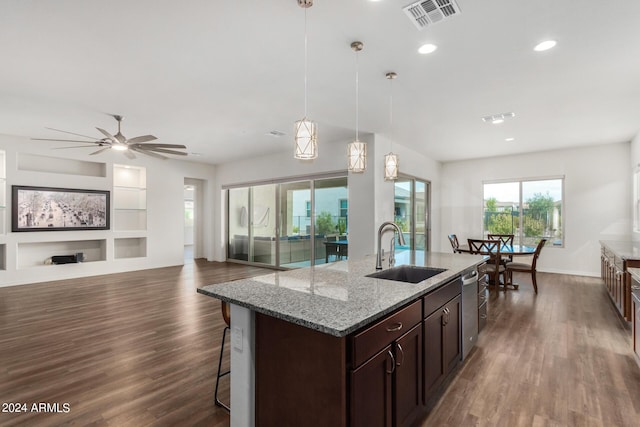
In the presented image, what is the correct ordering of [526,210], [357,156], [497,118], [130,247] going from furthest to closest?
[130,247]
[526,210]
[497,118]
[357,156]

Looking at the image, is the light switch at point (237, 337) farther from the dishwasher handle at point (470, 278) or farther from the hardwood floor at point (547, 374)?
the dishwasher handle at point (470, 278)

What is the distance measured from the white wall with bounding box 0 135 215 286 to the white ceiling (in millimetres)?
Answer: 1193

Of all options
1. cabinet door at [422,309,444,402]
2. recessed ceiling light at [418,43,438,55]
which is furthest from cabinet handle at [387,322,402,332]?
recessed ceiling light at [418,43,438,55]

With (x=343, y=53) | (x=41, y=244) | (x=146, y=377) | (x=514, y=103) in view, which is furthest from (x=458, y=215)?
(x=41, y=244)

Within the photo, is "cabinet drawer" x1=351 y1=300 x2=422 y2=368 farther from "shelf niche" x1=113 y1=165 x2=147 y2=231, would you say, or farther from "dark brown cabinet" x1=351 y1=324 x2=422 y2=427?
"shelf niche" x1=113 y1=165 x2=147 y2=231

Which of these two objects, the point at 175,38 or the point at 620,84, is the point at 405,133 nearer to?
the point at 620,84

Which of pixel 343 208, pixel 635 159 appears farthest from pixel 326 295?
pixel 635 159

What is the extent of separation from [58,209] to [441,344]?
757 centimetres

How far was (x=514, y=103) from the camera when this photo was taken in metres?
4.16

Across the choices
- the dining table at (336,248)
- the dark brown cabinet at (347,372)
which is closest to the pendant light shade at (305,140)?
the dark brown cabinet at (347,372)

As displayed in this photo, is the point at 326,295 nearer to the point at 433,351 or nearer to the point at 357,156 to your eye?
the point at 433,351

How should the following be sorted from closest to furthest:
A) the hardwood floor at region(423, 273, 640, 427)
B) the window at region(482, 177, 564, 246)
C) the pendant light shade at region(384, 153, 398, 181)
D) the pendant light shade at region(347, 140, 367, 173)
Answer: the hardwood floor at region(423, 273, 640, 427) → the pendant light shade at region(347, 140, 367, 173) → the pendant light shade at region(384, 153, 398, 181) → the window at region(482, 177, 564, 246)

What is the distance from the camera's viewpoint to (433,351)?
6.87 feet

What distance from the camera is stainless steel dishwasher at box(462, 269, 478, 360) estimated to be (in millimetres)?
2678
